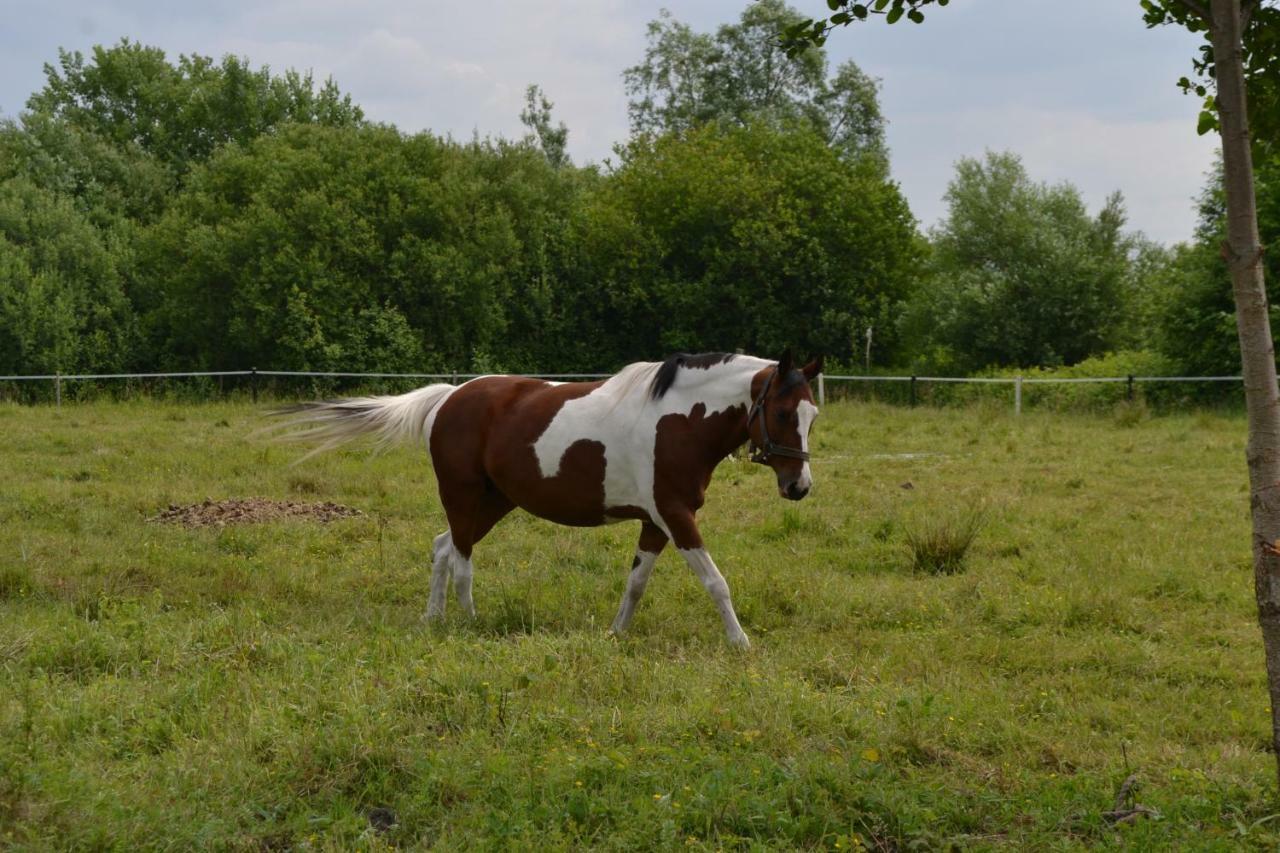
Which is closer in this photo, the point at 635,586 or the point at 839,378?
the point at 635,586

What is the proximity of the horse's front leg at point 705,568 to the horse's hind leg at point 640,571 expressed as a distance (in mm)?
252

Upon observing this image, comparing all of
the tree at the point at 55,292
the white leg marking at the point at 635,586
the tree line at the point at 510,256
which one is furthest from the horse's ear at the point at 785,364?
the tree at the point at 55,292

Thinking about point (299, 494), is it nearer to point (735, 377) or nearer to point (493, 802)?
point (735, 377)

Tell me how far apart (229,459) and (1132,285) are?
1172 inches

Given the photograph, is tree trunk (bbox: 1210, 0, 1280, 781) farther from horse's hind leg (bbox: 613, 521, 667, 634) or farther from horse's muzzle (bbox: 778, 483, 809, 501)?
horse's hind leg (bbox: 613, 521, 667, 634)

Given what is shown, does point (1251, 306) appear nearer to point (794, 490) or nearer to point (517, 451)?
point (794, 490)

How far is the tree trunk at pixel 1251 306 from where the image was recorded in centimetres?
391

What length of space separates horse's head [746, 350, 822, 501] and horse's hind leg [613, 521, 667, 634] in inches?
34.3

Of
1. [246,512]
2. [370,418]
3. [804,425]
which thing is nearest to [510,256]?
[246,512]

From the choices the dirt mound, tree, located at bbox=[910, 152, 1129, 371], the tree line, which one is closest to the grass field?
the dirt mound

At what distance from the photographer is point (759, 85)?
47.2m

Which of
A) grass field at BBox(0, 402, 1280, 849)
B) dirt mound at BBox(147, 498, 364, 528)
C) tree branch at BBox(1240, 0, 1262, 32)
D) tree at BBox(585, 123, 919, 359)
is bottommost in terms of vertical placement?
grass field at BBox(0, 402, 1280, 849)

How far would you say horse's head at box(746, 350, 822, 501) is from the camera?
6727 millimetres

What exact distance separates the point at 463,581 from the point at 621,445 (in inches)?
55.8
